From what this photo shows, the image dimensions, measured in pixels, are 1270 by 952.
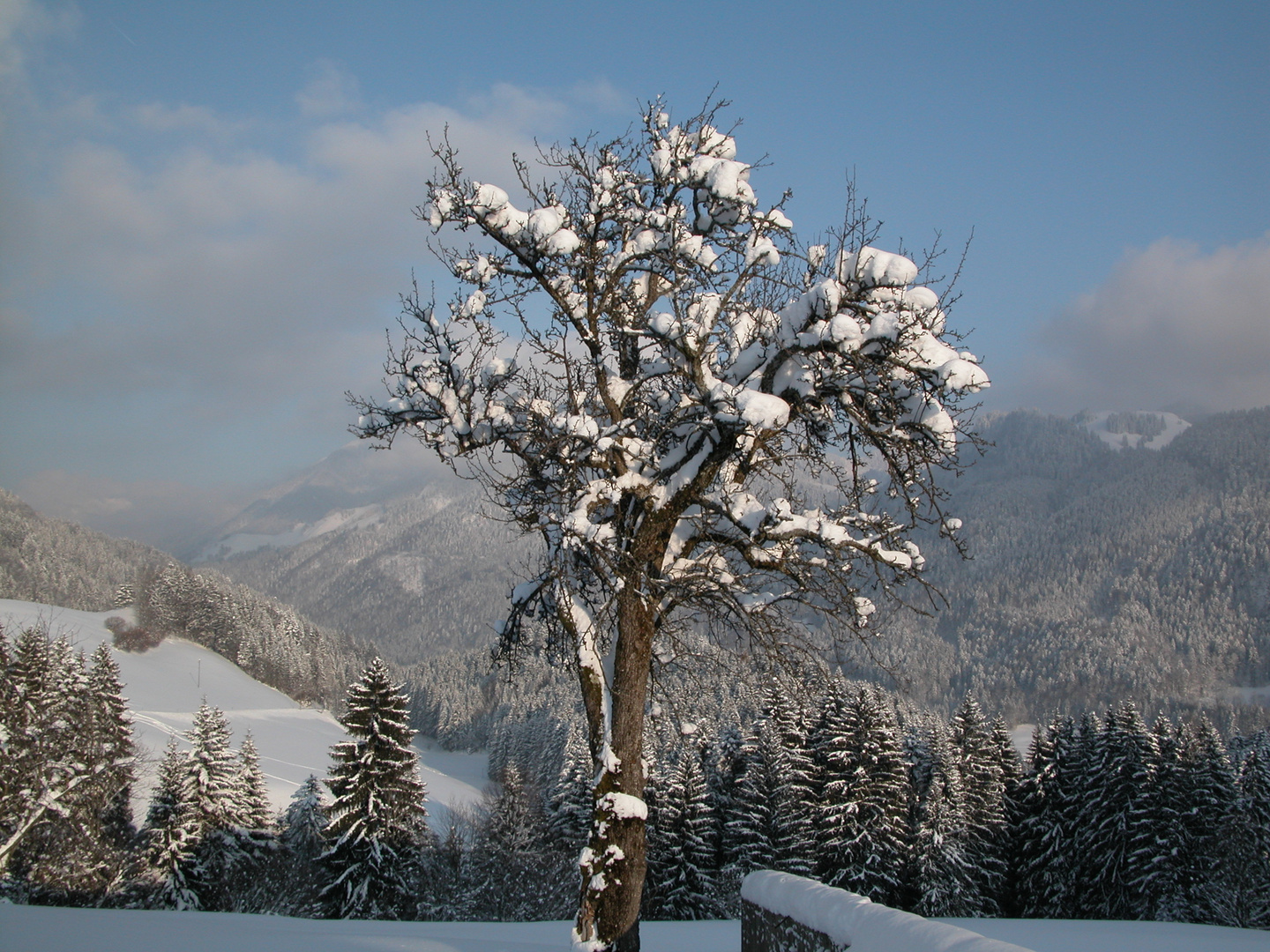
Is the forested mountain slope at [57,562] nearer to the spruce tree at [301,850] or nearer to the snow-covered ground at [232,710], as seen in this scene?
the snow-covered ground at [232,710]

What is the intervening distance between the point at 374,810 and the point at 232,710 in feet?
218

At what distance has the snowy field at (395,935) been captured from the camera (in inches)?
297

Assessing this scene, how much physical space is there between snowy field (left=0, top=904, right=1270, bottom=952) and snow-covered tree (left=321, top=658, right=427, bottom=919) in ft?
42.6

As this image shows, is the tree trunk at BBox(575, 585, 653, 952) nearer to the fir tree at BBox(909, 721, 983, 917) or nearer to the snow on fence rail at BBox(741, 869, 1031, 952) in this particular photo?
the snow on fence rail at BBox(741, 869, 1031, 952)

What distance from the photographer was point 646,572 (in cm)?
632

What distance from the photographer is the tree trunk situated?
591 cm

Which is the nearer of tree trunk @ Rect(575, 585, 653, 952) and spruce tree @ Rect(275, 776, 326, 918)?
tree trunk @ Rect(575, 585, 653, 952)

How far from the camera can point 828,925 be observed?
4746mm

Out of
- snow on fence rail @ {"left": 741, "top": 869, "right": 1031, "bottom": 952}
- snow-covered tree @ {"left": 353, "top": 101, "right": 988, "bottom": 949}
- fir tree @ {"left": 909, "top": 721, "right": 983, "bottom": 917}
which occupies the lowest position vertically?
fir tree @ {"left": 909, "top": 721, "right": 983, "bottom": 917}

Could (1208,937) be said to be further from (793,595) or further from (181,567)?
(181,567)

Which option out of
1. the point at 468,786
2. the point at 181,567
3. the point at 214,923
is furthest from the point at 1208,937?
the point at 181,567

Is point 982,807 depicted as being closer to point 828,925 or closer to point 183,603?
point 828,925

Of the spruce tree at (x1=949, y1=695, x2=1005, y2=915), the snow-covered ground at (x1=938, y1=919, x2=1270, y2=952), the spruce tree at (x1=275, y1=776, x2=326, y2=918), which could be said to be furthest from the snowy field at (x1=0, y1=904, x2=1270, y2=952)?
the spruce tree at (x1=275, y1=776, x2=326, y2=918)

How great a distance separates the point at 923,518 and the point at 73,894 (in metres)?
28.4
